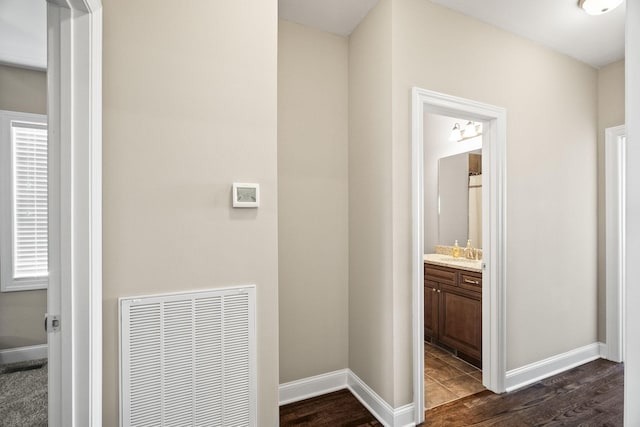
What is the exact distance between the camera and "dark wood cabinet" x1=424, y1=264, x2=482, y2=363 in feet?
8.43

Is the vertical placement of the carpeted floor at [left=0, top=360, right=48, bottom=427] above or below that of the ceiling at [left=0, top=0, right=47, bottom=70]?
below

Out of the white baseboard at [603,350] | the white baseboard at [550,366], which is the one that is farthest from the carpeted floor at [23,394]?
the white baseboard at [603,350]

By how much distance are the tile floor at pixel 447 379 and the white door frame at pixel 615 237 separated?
142 cm

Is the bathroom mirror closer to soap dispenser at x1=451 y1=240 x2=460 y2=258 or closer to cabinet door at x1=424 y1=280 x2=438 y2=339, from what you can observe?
soap dispenser at x1=451 y1=240 x2=460 y2=258

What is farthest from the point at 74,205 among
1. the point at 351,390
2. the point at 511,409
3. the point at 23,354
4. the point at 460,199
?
the point at 460,199

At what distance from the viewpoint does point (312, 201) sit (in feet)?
7.52

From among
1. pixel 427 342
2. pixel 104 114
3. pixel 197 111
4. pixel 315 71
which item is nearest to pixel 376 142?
pixel 315 71

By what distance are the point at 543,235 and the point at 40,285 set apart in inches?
157

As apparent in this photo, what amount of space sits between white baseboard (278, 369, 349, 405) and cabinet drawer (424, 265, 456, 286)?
49.5 inches

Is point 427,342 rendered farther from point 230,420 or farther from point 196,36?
point 196,36

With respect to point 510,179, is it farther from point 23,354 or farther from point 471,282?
point 23,354

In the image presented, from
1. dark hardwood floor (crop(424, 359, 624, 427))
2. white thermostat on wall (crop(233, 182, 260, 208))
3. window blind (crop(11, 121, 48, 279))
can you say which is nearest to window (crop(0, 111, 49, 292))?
window blind (crop(11, 121, 48, 279))

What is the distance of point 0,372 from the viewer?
197cm

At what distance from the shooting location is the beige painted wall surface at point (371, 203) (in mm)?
1945
